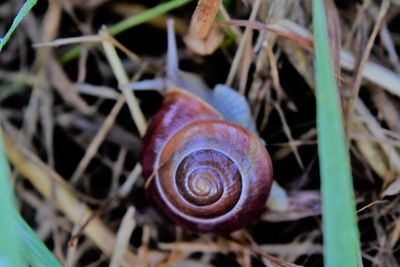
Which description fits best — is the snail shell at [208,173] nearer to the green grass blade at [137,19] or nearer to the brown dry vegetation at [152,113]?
the brown dry vegetation at [152,113]

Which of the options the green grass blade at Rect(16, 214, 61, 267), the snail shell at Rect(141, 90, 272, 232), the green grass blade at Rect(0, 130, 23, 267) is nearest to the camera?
the green grass blade at Rect(0, 130, 23, 267)

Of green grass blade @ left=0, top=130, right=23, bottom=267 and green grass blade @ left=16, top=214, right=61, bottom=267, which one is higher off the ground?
green grass blade @ left=0, top=130, right=23, bottom=267

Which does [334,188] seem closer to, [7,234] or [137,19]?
[7,234]

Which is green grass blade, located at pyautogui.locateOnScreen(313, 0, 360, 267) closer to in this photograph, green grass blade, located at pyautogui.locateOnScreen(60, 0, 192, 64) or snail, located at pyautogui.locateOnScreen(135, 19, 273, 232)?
snail, located at pyautogui.locateOnScreen(135, 19, 273, 232)

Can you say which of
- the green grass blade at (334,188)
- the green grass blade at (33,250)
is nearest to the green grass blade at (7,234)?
the green grass blade at (33,250)

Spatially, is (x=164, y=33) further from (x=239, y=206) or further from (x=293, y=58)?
(x=239, y=206)

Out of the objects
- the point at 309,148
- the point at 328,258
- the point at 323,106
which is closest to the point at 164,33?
the point at 309,148


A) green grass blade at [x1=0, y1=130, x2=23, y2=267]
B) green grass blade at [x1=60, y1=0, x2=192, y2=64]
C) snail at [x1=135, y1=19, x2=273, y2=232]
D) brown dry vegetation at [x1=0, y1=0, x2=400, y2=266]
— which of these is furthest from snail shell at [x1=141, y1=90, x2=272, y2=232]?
green grass blade at [x1=0, y1=130, x2=23, y2=267]
